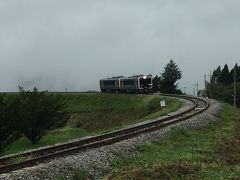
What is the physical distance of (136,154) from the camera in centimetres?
2098

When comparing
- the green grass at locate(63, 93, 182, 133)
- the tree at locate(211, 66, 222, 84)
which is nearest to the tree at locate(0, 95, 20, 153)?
the green grass at locate(63, 93, 182, 133)

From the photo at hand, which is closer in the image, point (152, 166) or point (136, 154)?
point (152, 166)

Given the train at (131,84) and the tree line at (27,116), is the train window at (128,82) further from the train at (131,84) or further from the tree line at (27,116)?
the tree line at (27,116)

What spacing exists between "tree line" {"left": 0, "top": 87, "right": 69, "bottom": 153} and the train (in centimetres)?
2789

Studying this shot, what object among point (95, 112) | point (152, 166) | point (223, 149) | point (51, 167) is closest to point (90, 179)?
point (51, 167)

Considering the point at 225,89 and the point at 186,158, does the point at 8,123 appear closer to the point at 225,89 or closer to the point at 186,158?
the point at 186,158

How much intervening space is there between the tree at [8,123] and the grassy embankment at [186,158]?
15.0m

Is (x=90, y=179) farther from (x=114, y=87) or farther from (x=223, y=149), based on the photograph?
(x=114, y=87)

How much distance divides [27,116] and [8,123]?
131 inches

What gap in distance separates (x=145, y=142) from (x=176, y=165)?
18.1ft

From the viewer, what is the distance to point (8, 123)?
37.7 meters

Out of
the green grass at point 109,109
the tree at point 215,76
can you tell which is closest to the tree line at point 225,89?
the tree at point 215,76

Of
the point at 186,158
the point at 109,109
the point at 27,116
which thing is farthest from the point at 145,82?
the point at 186,158

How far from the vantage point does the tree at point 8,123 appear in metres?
36.8
